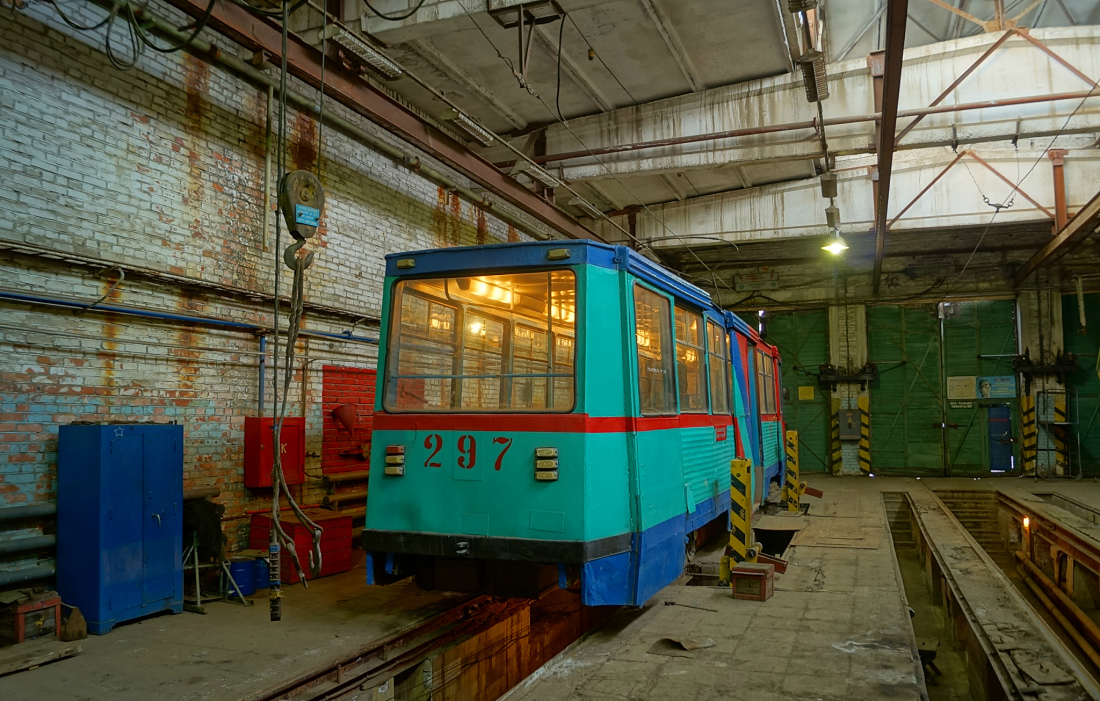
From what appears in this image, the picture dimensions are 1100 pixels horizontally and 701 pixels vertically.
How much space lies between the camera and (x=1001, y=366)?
17.9 meters

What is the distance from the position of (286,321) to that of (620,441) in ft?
13.7

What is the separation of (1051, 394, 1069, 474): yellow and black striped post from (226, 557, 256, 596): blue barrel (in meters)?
17.9

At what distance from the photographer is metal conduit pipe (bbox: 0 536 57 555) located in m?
5.00

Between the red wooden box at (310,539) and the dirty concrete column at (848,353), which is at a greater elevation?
the dirty concrete column at (848,353)

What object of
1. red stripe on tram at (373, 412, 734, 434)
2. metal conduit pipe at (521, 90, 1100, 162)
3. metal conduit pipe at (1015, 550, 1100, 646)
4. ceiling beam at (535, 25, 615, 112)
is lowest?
metal conduit pipe at (1015, 550, 1100, 646)

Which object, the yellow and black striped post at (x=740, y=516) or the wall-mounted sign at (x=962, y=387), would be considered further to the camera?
the wall-mounted sign at (x=962, y=387)

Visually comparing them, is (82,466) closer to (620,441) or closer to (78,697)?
(78,697)

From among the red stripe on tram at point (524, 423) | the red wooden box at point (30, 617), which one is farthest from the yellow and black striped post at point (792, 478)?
the red wooden box at point (30, 617)

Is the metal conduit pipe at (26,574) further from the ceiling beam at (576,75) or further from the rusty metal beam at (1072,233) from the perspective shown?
the rusty metal beam at (1072,233)

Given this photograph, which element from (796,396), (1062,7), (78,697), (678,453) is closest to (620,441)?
(678,453)

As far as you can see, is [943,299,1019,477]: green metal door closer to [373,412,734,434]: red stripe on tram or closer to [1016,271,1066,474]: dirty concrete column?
[1016,271,1066,474]: dirty concrete column

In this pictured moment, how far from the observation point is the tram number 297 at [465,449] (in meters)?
4.83

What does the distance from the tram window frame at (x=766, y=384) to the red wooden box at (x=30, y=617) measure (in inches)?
337

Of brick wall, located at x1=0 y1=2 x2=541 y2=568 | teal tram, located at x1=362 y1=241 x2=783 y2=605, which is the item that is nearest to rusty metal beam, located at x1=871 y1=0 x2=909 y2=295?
teal tram, located at x1=362 y1=241 x2=783 y2=605
